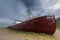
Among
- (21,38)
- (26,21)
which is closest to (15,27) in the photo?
(26,21)

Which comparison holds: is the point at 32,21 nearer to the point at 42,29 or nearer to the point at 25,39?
the point at 42,29

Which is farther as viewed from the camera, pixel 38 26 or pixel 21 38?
pixel 38 26

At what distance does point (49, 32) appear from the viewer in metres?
14.6

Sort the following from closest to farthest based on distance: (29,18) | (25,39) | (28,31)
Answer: (25,39) → (28,31) → (29,18)

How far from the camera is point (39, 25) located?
47.6ft

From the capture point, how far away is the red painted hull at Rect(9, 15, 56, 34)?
47.3 feet

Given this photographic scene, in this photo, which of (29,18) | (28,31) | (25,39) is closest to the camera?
(25,39)

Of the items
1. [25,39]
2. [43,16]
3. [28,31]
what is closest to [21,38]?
[25,39]

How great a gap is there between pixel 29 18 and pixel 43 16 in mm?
1208

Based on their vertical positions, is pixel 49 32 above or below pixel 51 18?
below

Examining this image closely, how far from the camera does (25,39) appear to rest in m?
10.9

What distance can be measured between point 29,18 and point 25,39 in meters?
4.49

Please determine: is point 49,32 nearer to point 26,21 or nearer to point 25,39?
point 26,21

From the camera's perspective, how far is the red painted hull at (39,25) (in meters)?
14.4
